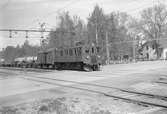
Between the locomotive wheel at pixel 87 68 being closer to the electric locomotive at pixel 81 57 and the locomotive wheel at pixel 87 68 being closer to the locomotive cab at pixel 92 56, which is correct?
the electric locomotive at pixel 81 57

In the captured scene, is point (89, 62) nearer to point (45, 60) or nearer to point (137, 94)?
point (45, 60)

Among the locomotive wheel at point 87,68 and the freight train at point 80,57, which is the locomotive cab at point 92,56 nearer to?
the freight train at point 80,57

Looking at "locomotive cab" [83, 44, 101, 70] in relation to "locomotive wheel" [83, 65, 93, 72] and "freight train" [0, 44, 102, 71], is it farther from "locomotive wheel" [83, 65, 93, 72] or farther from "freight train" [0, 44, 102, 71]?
"locomotive wheel" [83, 65, 93, 72]

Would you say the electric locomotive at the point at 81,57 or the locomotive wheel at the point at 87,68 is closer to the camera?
the electric locomotive at the point at 81,57

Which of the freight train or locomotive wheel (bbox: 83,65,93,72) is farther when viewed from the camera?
locomotive wheel (bbox: 83,65,93,72)

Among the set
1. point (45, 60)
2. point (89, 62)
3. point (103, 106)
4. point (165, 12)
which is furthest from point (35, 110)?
point (165, 12)

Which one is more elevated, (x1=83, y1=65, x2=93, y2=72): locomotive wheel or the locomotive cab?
the locomotive cab

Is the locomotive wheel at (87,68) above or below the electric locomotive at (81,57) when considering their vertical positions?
below

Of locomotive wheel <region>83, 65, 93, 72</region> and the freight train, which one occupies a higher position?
the freight train

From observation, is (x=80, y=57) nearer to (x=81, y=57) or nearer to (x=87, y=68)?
(x=81, y=57)

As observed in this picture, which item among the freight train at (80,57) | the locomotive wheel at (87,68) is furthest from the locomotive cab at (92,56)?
the locomotive wheel at (87,68)

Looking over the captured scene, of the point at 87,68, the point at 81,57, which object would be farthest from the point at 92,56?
the point at 87,68

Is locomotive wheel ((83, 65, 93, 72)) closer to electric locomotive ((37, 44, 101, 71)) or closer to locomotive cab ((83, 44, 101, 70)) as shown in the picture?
electric locomotive ((37, 44, 101, 71))

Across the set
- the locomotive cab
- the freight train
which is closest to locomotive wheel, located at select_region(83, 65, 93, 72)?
the freight train
